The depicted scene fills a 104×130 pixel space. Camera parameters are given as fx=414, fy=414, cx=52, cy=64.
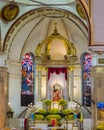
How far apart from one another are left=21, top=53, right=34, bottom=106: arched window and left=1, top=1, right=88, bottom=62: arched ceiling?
0.66 m

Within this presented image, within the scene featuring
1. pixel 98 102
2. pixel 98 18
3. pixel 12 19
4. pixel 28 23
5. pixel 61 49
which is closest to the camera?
pixel 98 18

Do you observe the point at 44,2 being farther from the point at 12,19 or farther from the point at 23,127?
the point at 23,127

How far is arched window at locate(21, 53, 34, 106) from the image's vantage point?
27125 millimetres

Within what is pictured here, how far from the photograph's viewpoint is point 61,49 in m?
28.1

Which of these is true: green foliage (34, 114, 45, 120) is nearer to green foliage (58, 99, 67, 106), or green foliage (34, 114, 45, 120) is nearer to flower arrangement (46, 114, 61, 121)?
flower arrangement (46, 114, 61, 121)

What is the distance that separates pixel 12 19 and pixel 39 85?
6.34 m

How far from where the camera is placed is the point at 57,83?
91.7ft

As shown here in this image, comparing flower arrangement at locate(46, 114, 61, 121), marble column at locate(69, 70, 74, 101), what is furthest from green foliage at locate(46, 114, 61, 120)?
marble column at locate(69, 70, 74, 101)

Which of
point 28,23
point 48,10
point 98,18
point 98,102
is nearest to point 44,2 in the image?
point 48,10

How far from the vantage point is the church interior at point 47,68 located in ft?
71.9

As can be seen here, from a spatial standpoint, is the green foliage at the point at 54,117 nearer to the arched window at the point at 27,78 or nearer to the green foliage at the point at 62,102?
the green foliage at the point at 62,102

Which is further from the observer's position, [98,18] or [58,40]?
[58,40]

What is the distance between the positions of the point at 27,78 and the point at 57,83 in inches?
81.6

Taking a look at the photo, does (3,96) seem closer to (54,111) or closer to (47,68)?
(54,111)
